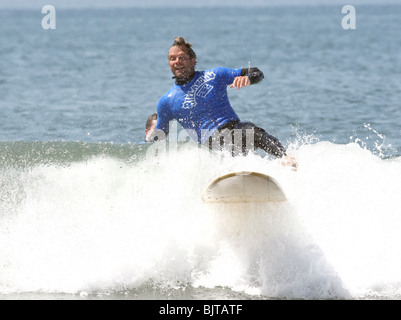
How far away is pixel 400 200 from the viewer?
24.3ft

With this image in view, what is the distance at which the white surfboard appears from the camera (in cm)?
602

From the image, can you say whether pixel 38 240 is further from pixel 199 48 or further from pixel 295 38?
pixel 295 38

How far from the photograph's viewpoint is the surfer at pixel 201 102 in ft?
23.0

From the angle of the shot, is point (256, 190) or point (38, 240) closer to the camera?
point (256, 190)

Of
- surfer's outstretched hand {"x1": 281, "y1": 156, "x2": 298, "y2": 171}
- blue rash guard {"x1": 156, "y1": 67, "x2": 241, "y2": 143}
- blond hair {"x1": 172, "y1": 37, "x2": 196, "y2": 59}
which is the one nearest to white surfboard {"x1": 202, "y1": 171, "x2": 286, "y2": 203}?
surfer's outstretched hand {"x1": 281, "y1": 156, "x2": 298, "y2": 171}

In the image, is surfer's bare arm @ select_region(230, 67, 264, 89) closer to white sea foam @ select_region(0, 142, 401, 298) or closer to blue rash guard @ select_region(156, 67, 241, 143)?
blue rash guard @ select_region(156, 67, 241, 143)

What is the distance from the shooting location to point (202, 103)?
278 inches

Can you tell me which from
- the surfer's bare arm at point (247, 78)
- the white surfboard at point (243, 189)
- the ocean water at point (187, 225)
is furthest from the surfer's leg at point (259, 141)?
the white surfboard at point (243, 189)

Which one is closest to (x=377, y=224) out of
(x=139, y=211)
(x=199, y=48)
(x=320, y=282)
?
(x=320, y=282)

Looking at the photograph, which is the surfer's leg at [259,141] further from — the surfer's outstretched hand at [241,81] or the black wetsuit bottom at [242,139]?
the surfer's outstretched hand at [241,81]

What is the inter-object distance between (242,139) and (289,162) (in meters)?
0.50

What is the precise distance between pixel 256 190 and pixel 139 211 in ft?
4.70

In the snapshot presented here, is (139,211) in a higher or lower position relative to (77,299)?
higher

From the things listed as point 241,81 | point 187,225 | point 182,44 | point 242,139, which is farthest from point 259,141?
point 182,44
